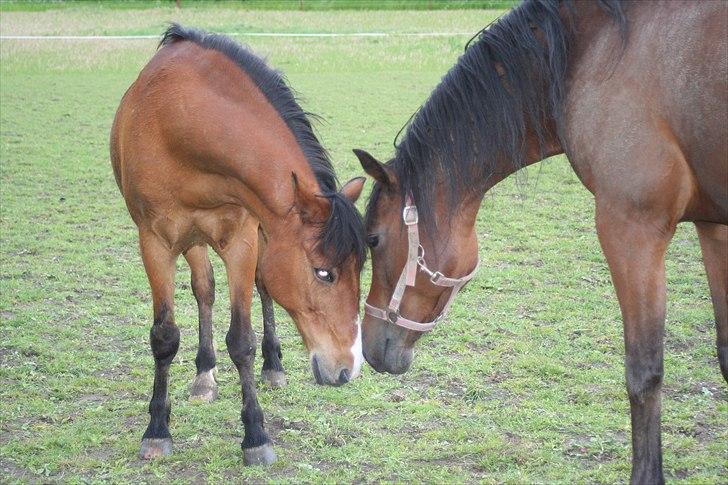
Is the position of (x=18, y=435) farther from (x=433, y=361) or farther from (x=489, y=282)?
(x=489, y=282)

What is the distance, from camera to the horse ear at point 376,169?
3343 millimetres

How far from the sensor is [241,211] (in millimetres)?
3980

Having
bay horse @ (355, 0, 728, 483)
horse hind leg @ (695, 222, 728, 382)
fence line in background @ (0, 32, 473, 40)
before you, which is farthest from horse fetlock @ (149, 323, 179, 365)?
fence line in background @ (0, 32, 473, 40)

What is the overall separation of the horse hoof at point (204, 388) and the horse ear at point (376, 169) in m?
1.71

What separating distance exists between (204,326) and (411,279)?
64.4 inches

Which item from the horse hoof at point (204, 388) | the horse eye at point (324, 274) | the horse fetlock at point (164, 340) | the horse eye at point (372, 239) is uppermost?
the horse eye at point (372, 239)

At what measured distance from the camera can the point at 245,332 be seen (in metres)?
4.08

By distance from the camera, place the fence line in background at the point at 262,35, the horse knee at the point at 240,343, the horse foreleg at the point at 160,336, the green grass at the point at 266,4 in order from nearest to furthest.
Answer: the horse foreleg at the point at 160,336 → the horse knee at the point at 240,343 → the fence line in background at the point at 262,35 → the green grass at the point at 266,4

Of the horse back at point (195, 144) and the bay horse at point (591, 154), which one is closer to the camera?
the bay horse at point (591, 154)

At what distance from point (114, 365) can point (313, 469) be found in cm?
172

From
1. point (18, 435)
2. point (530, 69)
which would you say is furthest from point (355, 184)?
point (18, 435)

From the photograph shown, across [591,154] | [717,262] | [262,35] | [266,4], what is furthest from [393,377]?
[266,4]

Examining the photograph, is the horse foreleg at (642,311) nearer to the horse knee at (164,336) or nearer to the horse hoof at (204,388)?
the horse knee at (164,336)

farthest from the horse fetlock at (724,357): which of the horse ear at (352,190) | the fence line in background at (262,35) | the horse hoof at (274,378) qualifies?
the fence line in background at (262,35)
